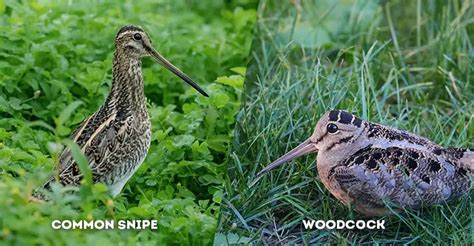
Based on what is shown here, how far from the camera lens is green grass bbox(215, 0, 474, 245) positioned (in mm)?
4727

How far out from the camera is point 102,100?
5961 mm

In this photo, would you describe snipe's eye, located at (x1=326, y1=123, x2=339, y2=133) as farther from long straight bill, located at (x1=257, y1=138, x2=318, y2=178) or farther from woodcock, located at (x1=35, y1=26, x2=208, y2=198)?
woodcock, located at (x1=35, y1=26, x2=208, y2=198)

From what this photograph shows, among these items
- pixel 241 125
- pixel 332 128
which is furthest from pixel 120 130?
pixel 332 128

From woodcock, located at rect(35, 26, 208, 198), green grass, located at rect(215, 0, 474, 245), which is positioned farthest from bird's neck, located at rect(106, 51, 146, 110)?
green grass, located at rect(215, 0, 474, 245)

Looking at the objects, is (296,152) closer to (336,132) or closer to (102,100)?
(336,132)

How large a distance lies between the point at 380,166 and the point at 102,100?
183 cm

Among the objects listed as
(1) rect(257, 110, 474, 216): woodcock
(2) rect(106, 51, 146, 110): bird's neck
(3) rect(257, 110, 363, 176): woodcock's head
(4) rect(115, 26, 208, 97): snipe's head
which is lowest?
(1) rect(257, 110, 474, 216): woodcock

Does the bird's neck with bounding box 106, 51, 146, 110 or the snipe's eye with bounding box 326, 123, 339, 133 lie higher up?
the bird's neck with bounding box 106, 51, 146, 110

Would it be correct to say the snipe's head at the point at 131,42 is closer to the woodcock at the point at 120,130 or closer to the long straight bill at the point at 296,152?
the woodcock at the point at 120,130

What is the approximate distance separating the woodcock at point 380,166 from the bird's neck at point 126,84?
78 cm

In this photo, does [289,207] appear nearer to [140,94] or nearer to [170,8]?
[140,94]

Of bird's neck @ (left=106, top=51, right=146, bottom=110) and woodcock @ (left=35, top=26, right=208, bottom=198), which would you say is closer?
woodcock @ (left=35, top=26, right=208, bottom=198)

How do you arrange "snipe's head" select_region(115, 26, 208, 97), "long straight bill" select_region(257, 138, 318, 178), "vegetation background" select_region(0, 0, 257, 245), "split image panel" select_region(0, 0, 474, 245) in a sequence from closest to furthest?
"vegetation background" select_region(0, 0, 257, 245)
"split image panel" select_region(0, 0, 474, 245)
"long straight bill" select_region(257, 138, 318, 178)
"snipe's head" select_region(115, 26, 208, 97)

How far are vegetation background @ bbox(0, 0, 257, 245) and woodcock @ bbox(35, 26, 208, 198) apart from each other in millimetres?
114
